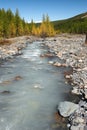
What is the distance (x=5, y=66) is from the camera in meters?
30.8

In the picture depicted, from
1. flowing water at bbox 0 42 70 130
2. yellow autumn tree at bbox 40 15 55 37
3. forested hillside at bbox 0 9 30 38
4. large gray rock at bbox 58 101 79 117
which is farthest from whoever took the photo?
yellow autumn tree at bbox 40 15 55 37

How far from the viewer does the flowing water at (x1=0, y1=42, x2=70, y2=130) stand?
1359 cm

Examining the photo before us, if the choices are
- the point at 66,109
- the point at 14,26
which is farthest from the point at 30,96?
the point at 14,26

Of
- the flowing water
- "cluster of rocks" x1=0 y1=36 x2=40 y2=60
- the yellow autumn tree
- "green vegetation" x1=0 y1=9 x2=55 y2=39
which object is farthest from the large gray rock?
the yellow autumn tree

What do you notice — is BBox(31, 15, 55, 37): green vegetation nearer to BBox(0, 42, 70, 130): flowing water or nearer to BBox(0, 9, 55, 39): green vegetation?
BBox(0, 9, 55, 39): green vegetation

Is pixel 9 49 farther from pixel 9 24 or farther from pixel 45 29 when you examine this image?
pixel 45 29

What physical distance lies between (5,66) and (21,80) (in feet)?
26.9

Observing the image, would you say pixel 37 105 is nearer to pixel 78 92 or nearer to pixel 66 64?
pixel 78 92

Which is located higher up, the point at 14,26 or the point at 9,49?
the point at 14,26

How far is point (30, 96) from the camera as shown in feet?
59.6

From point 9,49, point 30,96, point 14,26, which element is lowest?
point 30,96

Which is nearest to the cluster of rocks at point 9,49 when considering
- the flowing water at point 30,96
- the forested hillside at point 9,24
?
the flowing water at point 30,96

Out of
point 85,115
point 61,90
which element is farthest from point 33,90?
point 85,115

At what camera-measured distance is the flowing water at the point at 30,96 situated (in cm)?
1359
